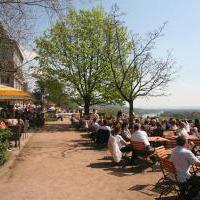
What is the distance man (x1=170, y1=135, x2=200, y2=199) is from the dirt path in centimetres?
107

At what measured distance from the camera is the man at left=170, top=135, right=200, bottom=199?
890 centimetres

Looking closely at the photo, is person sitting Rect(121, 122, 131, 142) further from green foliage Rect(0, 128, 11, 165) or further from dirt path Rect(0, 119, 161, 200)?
green foliage Rect(0, 128, 11, 165)

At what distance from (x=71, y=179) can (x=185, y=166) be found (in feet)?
12.3

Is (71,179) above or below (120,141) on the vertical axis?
below

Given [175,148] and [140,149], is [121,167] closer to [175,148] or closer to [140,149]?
[140,149]

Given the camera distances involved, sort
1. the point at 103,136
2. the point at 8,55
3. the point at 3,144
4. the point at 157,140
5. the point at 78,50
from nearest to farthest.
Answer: the point at 3,144 < the point at 157,140 < the point at 8,55 < the point at 103,136 < the point at 78,50

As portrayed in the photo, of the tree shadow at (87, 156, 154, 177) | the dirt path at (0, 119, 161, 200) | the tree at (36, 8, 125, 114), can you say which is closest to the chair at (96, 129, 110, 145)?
the dirt path at (0, 119, 161, 200)

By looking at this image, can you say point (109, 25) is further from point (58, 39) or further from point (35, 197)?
point (35, 197)

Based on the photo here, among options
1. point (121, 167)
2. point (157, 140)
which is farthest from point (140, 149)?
point (157, 140)

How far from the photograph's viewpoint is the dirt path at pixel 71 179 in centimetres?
988

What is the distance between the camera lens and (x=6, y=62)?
18047 mm

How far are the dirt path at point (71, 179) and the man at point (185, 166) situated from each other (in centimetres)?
107

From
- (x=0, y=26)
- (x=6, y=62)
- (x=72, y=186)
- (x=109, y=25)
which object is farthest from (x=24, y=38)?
(x=109, y=25)

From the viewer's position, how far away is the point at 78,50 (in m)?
34.6
